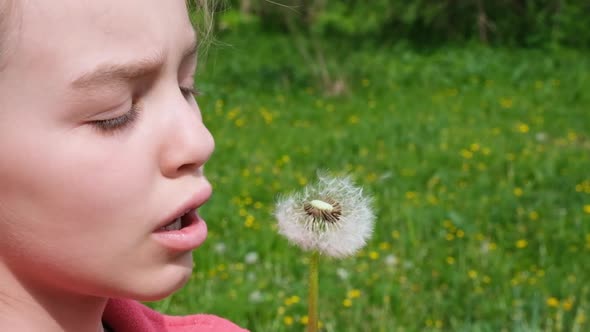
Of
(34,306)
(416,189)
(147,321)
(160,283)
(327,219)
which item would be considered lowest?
(416,189)

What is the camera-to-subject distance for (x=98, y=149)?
1121 mm

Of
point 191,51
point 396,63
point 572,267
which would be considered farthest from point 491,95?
point 191,51

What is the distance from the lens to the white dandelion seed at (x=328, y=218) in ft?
3.77

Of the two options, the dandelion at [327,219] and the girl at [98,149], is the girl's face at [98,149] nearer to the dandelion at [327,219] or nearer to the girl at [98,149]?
the girl at [98,149]

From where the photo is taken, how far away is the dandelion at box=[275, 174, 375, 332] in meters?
1.15

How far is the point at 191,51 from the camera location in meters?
1.26

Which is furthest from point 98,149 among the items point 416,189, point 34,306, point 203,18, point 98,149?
point 416,189

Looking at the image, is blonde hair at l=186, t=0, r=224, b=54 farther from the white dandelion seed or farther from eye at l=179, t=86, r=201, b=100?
the white dandelion seed

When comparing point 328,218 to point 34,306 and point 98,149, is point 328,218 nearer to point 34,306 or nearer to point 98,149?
point 98,149

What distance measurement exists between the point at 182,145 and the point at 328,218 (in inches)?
7.7

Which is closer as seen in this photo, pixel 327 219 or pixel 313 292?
pixel 313 292

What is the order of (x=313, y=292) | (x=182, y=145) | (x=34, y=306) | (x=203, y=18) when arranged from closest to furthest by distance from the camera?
(x=313, y=292)
(x=182, y=145)
(x=34, y=306)
(x=203, y=18)

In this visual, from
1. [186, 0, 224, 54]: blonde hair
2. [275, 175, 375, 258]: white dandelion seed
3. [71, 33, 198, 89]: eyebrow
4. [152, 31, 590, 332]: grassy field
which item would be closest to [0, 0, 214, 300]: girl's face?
[71, 33, 198, 89]: eyebrow

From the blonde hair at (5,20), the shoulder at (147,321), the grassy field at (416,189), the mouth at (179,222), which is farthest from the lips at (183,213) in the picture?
the grassy field at (416,189)
